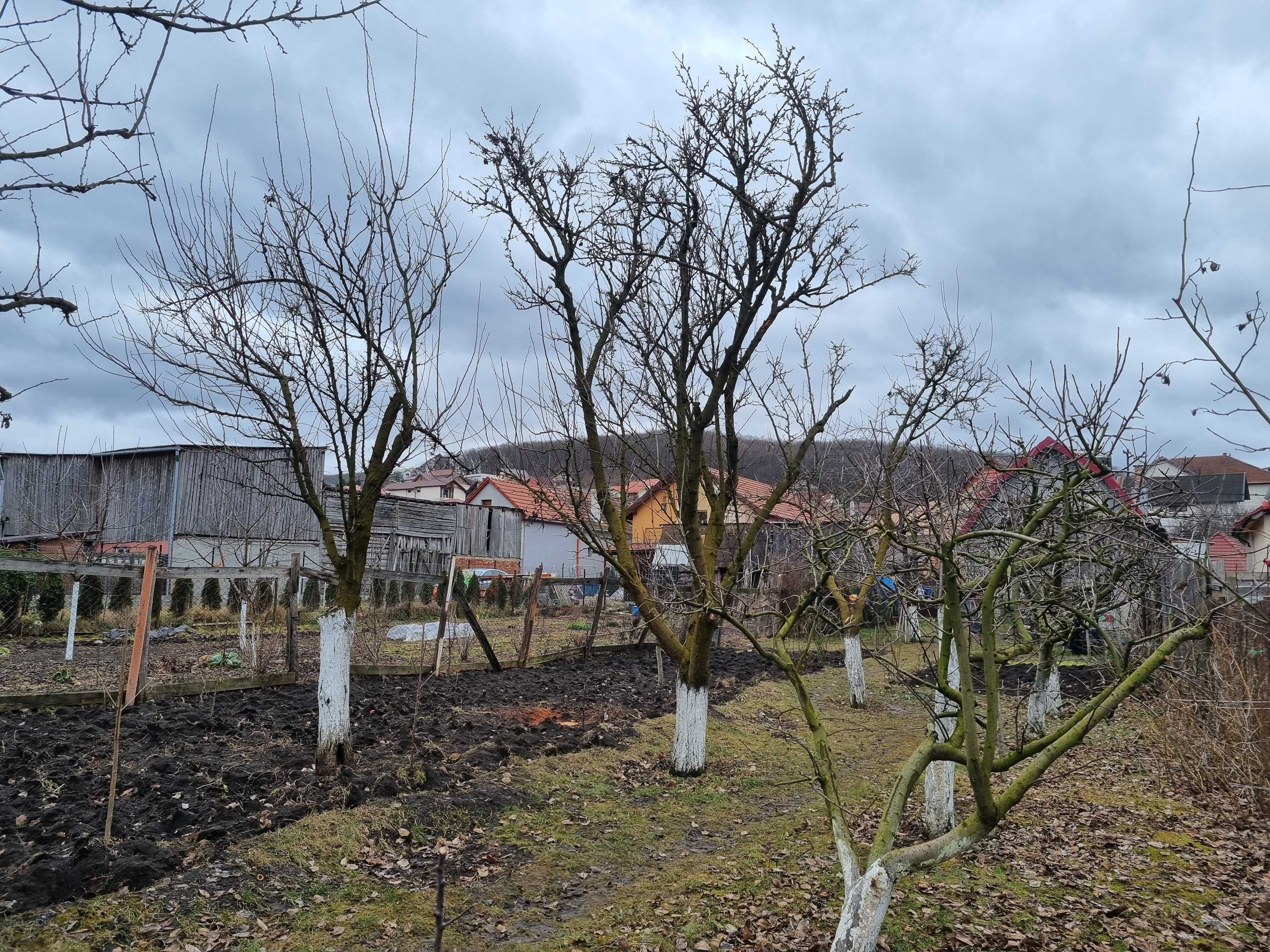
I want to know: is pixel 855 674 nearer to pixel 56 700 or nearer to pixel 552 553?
pixel 56 700

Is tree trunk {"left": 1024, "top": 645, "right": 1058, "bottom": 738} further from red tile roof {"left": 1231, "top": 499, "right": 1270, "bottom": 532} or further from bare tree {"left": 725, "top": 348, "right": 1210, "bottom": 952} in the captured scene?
red tile roof {"left": 1231, "top": 499, "right": 1270, "bottom": 532}

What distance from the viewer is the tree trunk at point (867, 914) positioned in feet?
11.1

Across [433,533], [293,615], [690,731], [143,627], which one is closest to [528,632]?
[293,615]

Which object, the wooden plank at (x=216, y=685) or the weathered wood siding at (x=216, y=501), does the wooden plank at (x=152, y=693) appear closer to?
the wooden plank at (x=216, y=685)

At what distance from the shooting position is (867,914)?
3.41 meters

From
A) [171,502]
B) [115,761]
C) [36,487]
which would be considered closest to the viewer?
[115,761]

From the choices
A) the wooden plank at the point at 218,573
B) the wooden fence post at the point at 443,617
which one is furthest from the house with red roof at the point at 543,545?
the wooden plank at the point at 218,573

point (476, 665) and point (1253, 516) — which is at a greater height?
point (1253, 516)

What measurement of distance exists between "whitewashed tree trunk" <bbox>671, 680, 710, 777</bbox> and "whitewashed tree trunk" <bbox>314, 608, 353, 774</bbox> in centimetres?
304

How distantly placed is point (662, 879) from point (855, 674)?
7.77 m

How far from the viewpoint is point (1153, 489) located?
8430 millimetres

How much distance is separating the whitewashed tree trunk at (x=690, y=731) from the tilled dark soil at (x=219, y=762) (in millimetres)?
951

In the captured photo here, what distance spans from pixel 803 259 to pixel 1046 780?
5.70 m

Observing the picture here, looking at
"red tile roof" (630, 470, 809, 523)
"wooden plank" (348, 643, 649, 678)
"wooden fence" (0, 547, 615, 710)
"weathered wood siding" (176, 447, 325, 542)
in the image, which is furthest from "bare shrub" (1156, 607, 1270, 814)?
"weathered wood siding" (176, 447, 325, 542)
